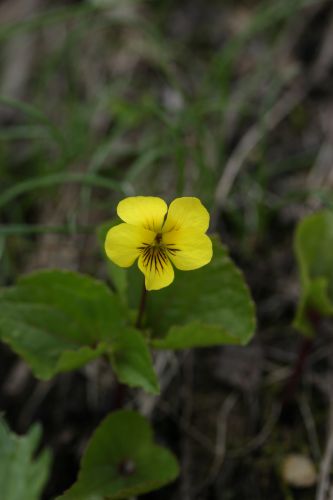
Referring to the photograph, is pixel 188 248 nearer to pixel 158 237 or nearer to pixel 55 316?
pixel 158 237

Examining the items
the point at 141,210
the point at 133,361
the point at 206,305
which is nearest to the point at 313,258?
the point at 206,305

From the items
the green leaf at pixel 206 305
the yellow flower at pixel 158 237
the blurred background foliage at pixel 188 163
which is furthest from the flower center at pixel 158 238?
the blurred background foliage at pixel 188 163

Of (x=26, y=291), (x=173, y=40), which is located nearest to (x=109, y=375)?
(x=26, y=291)

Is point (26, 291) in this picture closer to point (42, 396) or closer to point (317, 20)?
point (42, 396)

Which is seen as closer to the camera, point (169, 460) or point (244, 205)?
point (169, 460)

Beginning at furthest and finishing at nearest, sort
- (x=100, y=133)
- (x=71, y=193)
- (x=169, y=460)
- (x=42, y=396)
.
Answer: (x=100, y=133)
(x=71, y=193)
(x=42, y=396)
(x=169, y=460)

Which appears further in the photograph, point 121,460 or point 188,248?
point 121,460
